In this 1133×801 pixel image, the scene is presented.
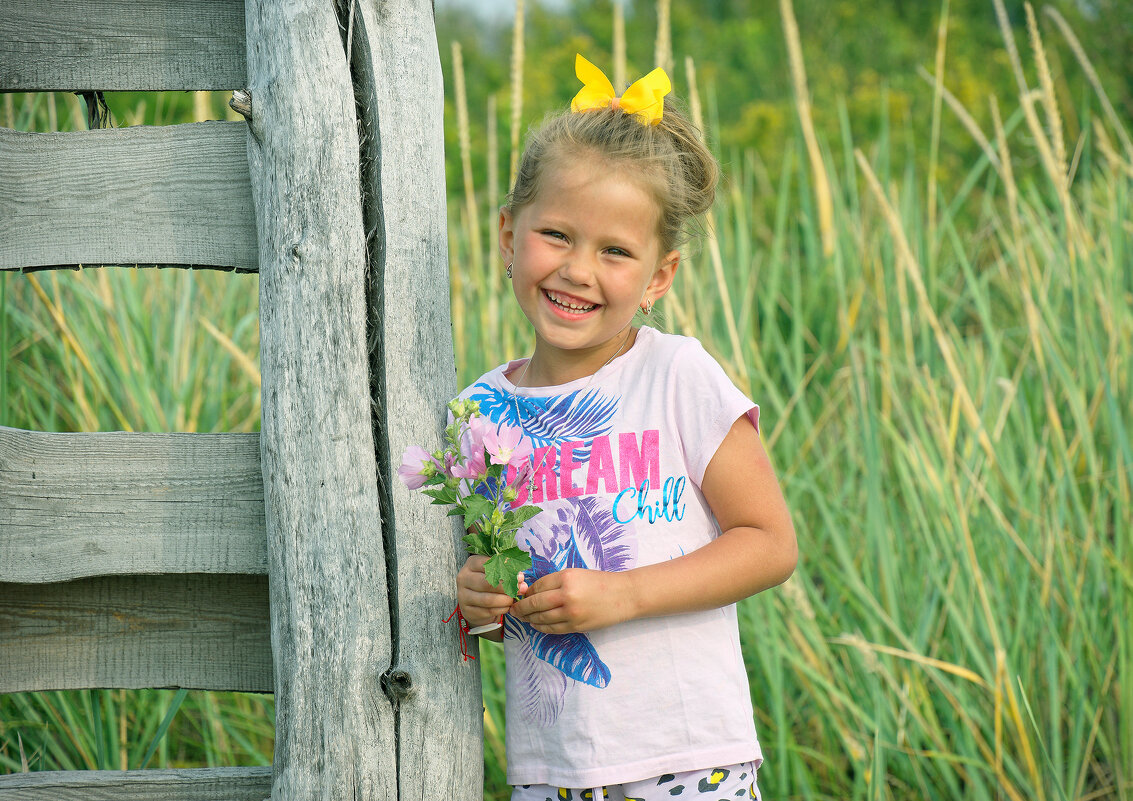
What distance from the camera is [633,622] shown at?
1.36 meters

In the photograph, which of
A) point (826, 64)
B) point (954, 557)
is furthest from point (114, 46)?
point (826, 64)

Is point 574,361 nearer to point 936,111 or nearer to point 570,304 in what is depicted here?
point 570,304

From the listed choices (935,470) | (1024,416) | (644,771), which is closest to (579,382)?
(644,771)

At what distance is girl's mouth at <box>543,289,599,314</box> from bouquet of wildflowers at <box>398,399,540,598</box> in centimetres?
24

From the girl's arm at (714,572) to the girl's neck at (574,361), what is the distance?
24 cm

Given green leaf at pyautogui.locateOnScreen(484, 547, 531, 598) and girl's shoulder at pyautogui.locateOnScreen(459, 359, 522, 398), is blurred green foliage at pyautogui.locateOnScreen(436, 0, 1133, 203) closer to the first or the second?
girl's shoulder at pyautogui.locateOnScreen(459, 359, 522, 398)

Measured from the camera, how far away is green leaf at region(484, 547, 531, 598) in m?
1.21

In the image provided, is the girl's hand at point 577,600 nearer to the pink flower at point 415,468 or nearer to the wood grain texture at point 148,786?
the pink flower at point 415,468

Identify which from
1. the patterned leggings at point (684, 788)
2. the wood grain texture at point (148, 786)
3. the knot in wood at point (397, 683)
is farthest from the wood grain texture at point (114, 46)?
the patterned leggings at point (684, 788)

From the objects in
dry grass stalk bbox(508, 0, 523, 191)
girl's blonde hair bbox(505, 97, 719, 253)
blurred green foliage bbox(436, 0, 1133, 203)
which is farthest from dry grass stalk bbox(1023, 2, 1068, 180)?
Result: dry grass stalk bbox(508, 0, 523, 191)

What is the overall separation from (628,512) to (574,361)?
268 millimetres

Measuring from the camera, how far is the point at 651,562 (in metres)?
1.34

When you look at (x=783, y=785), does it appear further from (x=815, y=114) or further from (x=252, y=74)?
(x=815, y=114)

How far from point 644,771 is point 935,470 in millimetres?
1097
